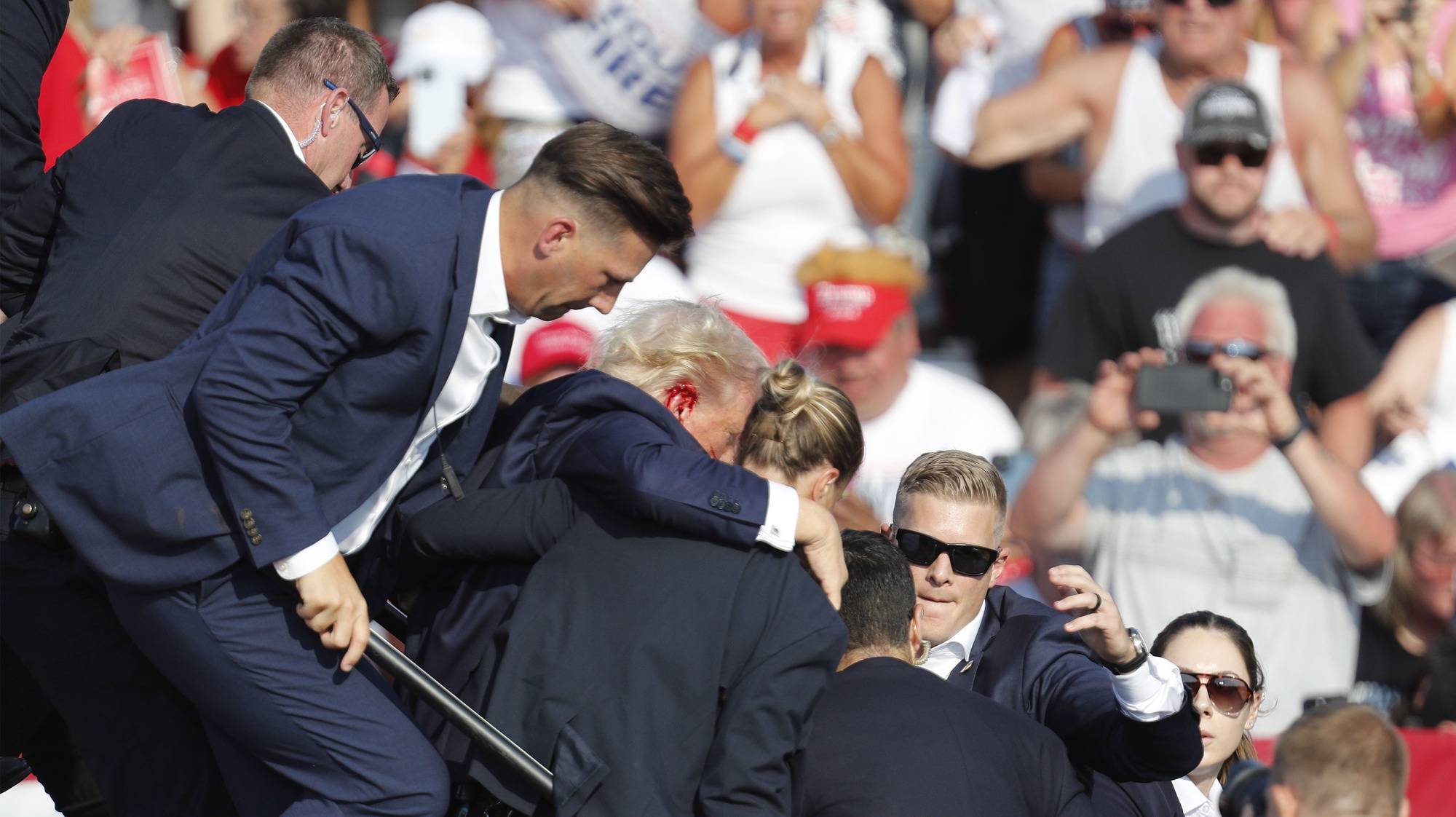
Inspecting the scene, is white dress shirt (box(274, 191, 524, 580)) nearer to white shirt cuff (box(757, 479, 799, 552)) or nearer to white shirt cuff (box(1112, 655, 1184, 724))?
white shirt cuff (box(757, 479, 799, 552))

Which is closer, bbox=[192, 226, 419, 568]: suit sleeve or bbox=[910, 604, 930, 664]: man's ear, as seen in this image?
bbox=[192, 226, 419, 568]: suit sleeve

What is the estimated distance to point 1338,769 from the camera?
2740 millimetres

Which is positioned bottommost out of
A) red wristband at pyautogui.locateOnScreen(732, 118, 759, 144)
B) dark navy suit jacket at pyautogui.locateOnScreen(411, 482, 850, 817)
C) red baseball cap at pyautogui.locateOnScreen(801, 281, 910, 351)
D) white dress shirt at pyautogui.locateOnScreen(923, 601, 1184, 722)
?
red baseball cap at pyautogui.locateOnScreen(801, 281, 910, 351)

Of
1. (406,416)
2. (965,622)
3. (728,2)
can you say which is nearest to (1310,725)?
(965,622)

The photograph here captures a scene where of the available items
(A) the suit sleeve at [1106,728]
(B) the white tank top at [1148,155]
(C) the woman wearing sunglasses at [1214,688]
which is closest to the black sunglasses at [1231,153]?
(B) the white tank top at [1148,155]

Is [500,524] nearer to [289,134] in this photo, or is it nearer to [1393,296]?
[289,134]

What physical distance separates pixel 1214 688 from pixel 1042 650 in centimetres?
52

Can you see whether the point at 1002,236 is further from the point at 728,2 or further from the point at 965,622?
the point at 965,622

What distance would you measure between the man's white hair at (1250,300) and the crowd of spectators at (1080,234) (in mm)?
12

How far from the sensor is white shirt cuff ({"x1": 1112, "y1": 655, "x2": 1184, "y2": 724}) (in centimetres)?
329

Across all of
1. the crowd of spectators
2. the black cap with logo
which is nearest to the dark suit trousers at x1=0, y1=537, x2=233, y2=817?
the crowd of spectators

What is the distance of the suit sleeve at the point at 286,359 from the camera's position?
9.70 ft

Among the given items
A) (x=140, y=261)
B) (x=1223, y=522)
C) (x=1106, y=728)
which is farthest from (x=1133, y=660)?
(x=1223, y=522)

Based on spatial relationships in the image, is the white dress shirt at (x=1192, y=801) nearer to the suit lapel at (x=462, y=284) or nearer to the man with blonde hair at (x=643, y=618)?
the man with blonde hair at (x=643, y=618)
